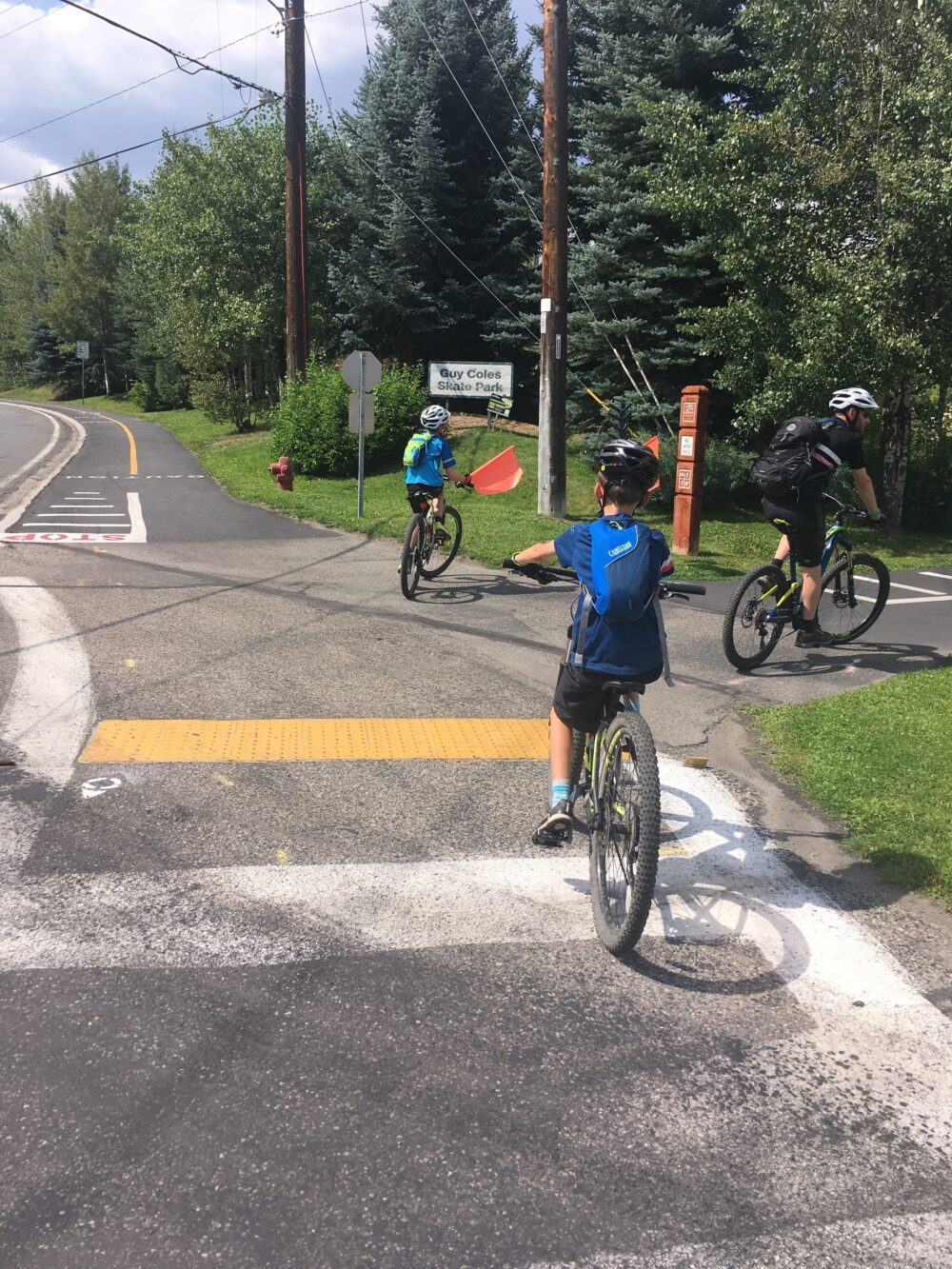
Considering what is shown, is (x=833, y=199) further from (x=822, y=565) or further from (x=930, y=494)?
(x=822, y=565)

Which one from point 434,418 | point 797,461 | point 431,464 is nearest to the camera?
point 797,461

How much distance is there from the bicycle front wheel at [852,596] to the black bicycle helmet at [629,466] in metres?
4.48

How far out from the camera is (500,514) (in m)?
14.8

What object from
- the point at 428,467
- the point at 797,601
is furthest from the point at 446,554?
the point at 797,601

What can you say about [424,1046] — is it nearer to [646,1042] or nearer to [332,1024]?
[332,1024]

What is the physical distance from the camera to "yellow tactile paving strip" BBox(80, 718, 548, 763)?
214 inches

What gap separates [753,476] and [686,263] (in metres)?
12.5

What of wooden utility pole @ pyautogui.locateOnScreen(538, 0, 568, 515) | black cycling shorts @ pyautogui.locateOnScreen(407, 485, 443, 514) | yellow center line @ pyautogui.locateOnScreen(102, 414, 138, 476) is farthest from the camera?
yellow center line @ pyautogui.locateOnScreen(102, 414, 138, 476)

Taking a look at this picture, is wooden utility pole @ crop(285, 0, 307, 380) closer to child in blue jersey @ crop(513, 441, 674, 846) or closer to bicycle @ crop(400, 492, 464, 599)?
bicycle @ crop(400, 492, 464, 599)

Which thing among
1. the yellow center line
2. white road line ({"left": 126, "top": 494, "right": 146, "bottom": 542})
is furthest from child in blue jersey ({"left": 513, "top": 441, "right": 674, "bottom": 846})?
the yellow center line

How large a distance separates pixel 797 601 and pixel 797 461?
1114mm

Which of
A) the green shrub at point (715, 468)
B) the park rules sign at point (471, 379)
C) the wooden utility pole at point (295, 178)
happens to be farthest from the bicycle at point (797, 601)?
the wooden utility pole at point (295, 178)

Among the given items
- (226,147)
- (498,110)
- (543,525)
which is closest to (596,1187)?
(543,525)

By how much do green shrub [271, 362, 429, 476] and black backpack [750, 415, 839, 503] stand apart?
1309 centimetres
